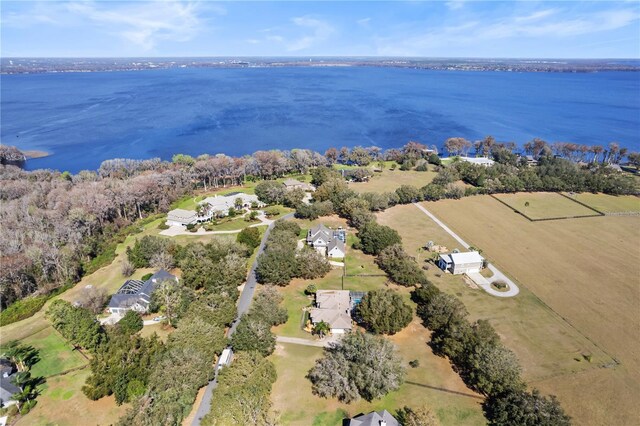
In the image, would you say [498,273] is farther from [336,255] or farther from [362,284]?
[336,255]

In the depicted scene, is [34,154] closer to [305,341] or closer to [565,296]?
[305,341]

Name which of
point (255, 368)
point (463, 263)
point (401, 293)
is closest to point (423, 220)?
point (463, 263)

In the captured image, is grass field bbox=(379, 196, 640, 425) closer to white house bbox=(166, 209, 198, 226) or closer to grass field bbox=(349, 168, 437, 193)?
grass field bbox=(349, 168, 437, 193)

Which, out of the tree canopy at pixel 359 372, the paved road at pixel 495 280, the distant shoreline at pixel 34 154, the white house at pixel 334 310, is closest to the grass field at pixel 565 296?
the paved road at pixel 495 280

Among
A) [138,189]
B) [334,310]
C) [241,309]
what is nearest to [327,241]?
[334,310]

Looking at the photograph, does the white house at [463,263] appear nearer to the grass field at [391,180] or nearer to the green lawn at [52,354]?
the grass field at [391,180]

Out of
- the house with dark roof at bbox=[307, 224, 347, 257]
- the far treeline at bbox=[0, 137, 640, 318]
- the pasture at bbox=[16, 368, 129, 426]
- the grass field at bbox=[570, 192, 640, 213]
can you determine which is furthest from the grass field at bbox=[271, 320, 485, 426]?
the grass field at bbox=[570, 192, 640, 213]
